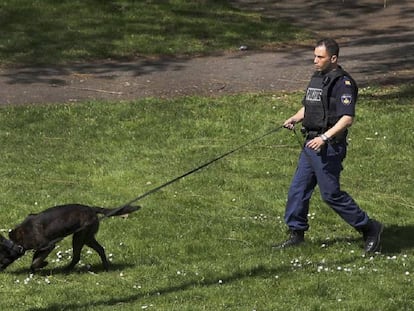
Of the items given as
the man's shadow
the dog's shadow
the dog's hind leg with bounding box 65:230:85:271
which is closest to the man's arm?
the man's shadow

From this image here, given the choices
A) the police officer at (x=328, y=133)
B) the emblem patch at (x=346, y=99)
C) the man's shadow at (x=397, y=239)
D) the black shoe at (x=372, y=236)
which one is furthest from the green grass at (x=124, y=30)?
the emblem patch at (x=346, y=99)

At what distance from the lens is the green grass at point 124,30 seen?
60.8ft

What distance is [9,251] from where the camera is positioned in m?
8.20

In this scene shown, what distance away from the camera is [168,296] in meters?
7.61

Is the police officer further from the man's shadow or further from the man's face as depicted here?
the man's shadow

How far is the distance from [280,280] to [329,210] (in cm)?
270

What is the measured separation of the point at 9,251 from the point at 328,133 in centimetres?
303

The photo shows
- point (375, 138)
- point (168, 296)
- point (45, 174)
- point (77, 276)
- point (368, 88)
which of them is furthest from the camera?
point (368, 88)

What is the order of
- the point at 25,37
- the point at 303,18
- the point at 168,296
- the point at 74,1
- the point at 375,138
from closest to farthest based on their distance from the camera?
the point at 168,296, the point at 375,138, the point at 25,37, the point at 74,1, the point at 303,18

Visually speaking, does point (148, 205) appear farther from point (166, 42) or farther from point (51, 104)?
point (166, 42)

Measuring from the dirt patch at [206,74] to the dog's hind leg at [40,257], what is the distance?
7196 millimetres

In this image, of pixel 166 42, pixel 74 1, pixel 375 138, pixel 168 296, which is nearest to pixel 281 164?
pixel 375 138

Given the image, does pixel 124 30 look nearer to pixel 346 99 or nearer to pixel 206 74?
pixel 206 74

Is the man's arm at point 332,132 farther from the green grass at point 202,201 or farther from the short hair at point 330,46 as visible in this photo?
the green grass at point 202,201
